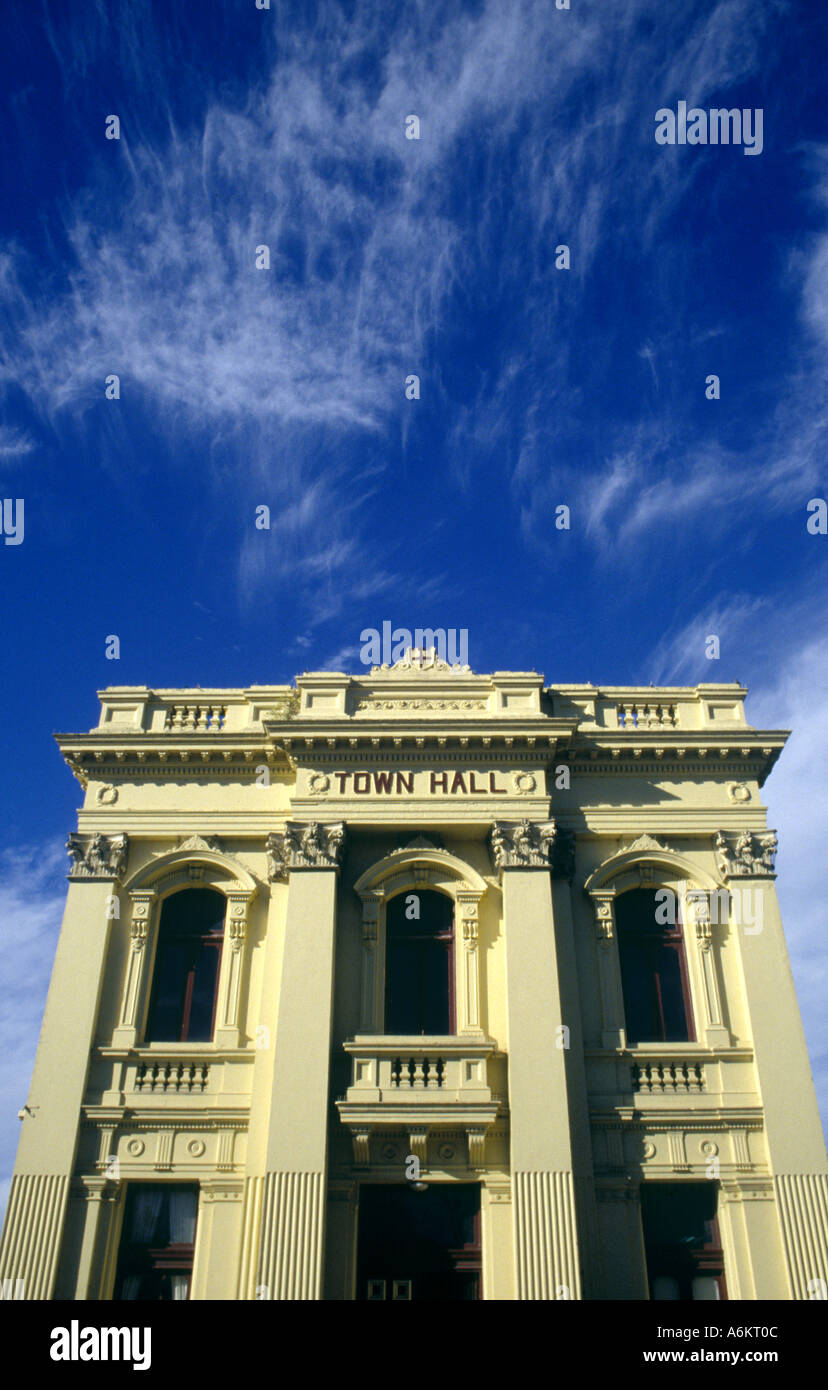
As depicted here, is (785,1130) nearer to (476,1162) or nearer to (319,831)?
(476,1162)

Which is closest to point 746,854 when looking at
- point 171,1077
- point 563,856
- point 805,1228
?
point 563,856

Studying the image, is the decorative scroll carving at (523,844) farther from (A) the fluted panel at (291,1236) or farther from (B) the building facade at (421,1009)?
(A) the fluted panel at (291,1236)

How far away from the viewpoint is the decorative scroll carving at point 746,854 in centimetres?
2033

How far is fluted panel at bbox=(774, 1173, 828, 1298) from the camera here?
16859mm

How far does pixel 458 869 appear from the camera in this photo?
20.3 metres

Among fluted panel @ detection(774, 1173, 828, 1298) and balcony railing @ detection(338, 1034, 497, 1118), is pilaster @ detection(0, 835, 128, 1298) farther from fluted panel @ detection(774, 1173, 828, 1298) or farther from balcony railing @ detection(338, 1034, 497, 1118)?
fluted panel @ detection(774, 1173, 828, 1298)

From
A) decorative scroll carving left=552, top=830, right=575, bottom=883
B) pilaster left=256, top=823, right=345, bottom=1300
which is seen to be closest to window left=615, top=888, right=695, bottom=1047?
decorative scroll carving left=552, top=830, right=575, bottom=883

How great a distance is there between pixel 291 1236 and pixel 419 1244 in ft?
7.18

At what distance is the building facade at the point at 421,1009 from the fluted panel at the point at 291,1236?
0.05 m

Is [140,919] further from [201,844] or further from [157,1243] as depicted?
[157,1243]

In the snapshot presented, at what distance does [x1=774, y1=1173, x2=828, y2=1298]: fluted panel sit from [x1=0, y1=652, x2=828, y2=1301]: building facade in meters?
0.04
